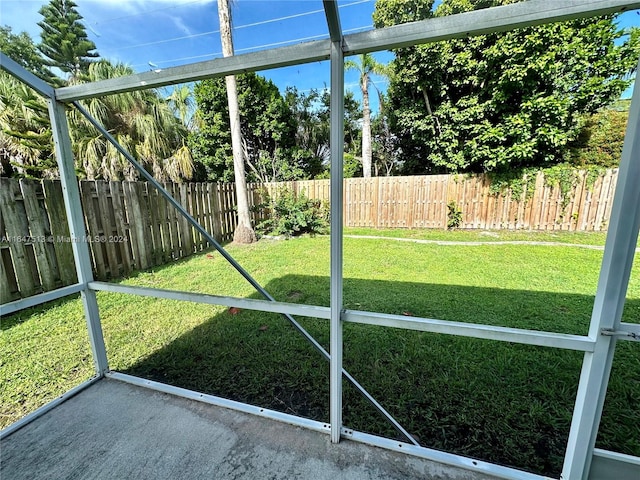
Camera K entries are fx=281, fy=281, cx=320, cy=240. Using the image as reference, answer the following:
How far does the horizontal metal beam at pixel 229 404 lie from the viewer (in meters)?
1.45

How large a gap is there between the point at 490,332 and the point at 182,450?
1.47 m

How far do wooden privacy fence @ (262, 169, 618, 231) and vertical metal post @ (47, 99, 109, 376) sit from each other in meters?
6.26

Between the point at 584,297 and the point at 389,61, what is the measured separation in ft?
28.4

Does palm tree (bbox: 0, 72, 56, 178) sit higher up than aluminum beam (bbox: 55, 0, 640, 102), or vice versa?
palm tree (bbox: 0, 72, 56, 178)

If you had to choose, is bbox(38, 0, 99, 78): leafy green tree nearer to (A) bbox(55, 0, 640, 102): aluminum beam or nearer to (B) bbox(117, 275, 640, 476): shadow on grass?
(A) bbox(55, 0, 640, 102): aluminum beam

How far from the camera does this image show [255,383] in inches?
77.4

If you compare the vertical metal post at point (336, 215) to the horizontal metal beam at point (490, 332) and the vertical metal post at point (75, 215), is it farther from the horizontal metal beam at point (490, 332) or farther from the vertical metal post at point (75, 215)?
the vertical metal post at point (75, 215)

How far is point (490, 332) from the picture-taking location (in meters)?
1.08

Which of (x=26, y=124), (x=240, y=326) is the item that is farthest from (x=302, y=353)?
(x=26, y=124)

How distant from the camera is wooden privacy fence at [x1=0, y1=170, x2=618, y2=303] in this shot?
295 centimetres

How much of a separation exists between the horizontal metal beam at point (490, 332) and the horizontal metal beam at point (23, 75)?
1.92m

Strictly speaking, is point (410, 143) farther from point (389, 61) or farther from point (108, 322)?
point (108, 322)

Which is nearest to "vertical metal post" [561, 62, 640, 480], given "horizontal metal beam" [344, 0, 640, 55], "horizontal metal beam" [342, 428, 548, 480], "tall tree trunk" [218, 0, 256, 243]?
"horizontal metal beam" [342, 428, 548, 480]

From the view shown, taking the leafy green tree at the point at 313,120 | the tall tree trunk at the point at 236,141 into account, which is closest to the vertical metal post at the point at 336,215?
the tall tree trunk at the point at 236,141
